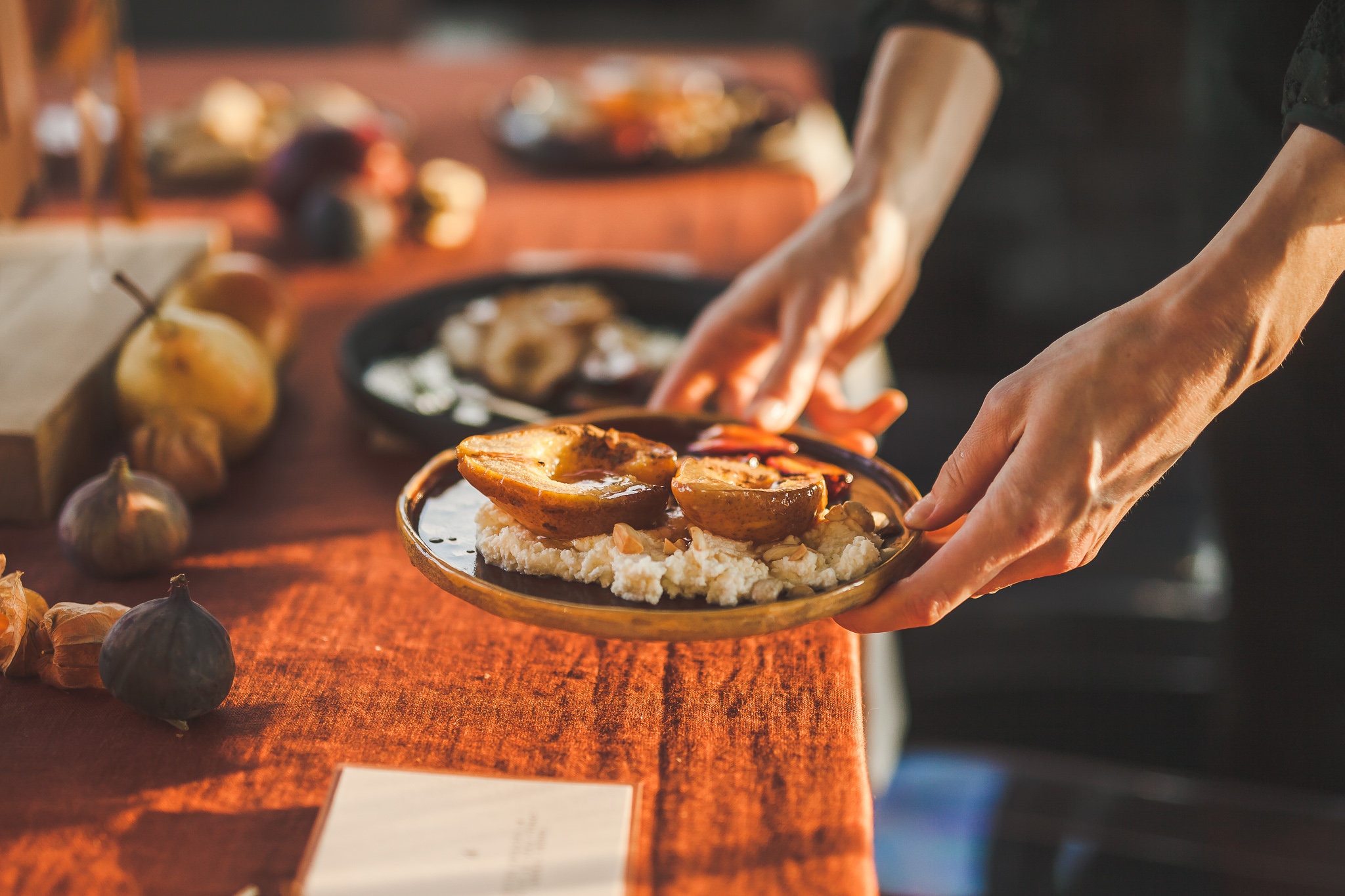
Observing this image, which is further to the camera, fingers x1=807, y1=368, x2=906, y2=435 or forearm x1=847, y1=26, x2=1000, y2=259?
forearm x1=847, y1=26, x2=1000, y2=259

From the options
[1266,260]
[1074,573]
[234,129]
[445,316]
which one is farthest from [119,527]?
[1074,573]

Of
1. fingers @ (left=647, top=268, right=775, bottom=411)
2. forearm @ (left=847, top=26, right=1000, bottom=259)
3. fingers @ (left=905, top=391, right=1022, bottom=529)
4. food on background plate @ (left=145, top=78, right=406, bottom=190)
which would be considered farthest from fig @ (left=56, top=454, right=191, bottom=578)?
food on background plate @ (left=145, top=78, right=406, bottom=190)

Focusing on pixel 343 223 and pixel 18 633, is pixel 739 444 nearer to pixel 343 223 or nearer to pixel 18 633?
pixel 18 633

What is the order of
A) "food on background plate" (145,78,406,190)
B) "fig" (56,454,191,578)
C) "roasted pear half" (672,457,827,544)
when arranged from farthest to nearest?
"food on background plate" (145,78,406,190) → "fig" (56,454,191,578) → "roasted pear half" (672,457,827,544)

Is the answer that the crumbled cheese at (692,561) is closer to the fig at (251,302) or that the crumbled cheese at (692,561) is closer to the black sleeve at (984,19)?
the fig at (251,302)

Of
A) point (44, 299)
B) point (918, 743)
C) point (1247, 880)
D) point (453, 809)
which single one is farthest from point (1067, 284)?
point (453, 809)

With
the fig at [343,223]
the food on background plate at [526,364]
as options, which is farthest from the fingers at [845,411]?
the fig at [343,223]

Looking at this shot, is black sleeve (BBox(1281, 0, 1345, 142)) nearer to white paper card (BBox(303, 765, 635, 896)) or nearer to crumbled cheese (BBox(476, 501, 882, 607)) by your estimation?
crumbled cheese (BBox(476, 501, 882, 607))

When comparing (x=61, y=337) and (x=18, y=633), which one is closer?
(x=18, y=633)
